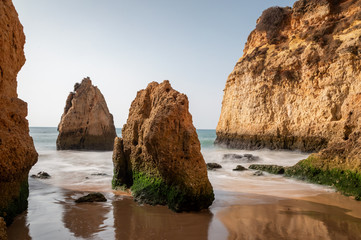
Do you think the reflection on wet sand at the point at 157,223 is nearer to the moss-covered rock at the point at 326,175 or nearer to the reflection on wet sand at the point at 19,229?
the reflection on wet sand at the point at 19,229

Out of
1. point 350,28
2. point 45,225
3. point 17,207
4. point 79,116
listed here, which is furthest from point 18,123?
point 350,28

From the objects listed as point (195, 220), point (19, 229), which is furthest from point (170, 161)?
point (19, 229)

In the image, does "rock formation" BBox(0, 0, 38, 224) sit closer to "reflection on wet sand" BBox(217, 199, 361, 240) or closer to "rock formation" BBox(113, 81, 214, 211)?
"rock formation" BBox(113, 81, 214, 211)

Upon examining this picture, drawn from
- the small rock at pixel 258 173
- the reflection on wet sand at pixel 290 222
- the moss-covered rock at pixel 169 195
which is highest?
the moss-covered rock at pixel 169 195

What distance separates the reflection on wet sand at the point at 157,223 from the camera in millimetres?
3469

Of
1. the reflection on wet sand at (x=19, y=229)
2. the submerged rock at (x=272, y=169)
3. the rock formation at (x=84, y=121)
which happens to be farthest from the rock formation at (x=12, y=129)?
the rock formation at (x=84, y=121)

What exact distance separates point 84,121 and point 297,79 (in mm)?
16574

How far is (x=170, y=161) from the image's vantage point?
15.2 feet

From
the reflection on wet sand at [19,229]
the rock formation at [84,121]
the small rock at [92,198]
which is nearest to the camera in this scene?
the reflection on wet sand at [19,229]

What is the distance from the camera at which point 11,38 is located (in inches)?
180

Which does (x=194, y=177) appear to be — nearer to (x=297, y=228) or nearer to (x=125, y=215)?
(x=125, y=215)

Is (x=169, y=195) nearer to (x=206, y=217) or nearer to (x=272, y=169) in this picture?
(x=206, y=217)

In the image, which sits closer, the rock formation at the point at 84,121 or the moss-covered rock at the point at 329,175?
the moss-covered rock at the point at 329,175

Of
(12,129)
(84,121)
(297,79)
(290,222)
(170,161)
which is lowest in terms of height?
(290,222)
